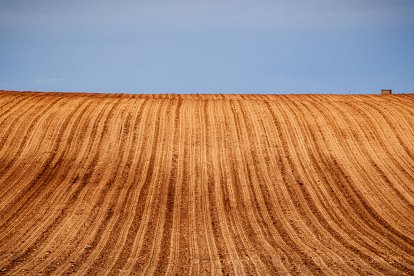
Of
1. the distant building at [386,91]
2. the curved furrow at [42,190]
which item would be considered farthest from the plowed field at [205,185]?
the distant building at [386,91]

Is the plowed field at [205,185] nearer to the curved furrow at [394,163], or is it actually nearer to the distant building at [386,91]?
the curved furrow at [394,163]

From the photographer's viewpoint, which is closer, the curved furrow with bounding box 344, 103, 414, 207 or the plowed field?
the plowed field

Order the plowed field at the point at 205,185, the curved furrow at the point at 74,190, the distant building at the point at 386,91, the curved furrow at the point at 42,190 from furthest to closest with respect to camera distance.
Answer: the distant building at the point at 386,91 → the curved furrow at the point at 42,190 → the curved furrow at the point at 74,190 → the plowed field at the point at 205,185

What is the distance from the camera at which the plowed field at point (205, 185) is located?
15062 mm

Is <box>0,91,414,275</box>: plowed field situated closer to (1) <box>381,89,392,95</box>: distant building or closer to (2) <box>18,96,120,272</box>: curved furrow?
(2) <box>18,96,120,272</box>: curved furrow

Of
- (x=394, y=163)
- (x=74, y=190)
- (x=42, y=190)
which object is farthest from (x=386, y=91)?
(x=42, y=190)

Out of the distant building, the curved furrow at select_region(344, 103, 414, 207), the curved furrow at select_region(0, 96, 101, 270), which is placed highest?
the distant building

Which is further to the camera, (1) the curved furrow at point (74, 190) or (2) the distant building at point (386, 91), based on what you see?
(2) the distant building at point (386, 91)

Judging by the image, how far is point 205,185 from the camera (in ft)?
70.9

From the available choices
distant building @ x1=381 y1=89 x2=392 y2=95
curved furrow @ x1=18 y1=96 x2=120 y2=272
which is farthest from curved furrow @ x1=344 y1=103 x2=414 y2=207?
curved furrow @ x1=18 y1=96 x2=120 y2=272

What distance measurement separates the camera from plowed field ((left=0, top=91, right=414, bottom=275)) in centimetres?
1506

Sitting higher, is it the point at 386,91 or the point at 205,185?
the point at 386,91

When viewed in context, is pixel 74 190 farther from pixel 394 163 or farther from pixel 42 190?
pixel 394 163

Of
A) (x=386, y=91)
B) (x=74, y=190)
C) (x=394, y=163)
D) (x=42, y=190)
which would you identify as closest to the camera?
(x=42, y=190)
